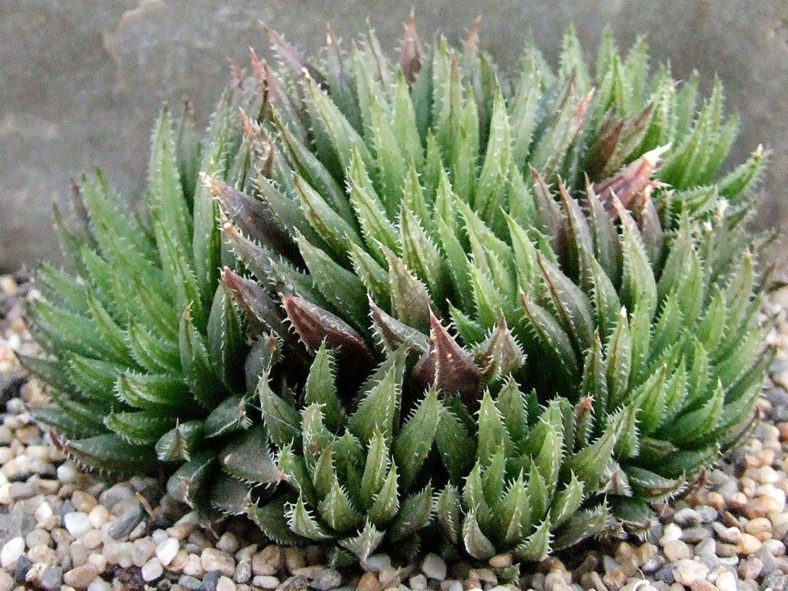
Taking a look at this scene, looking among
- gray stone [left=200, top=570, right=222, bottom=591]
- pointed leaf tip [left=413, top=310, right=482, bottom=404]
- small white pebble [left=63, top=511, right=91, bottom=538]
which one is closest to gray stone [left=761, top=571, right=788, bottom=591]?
pointed leaf tip [left=413, top=310, right=482, bottom=404]

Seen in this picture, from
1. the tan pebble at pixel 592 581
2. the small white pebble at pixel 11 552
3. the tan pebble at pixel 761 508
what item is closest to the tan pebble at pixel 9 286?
the small white pebble at pixel 11 552

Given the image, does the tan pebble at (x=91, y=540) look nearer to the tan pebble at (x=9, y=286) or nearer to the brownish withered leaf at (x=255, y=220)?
the brownish withered leaf at (x=255, y=220)

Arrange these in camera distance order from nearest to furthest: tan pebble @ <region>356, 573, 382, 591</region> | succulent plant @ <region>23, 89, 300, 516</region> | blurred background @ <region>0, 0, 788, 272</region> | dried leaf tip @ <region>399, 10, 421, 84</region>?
tan pebble @ <region>356, 573, 382, 591</region> < succulent plant @ <region>23, 89, 300, 516</region> < dried leaf tip @ <region>399, 10, 421, 84</region> < blurred background @ <region>0, 0, 788, 272</region>

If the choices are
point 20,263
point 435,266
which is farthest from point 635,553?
point 20,263

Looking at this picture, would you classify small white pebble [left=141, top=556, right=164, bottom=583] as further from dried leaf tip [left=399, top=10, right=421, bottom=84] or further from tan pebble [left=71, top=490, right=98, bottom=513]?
dried leaf tip [left=399, top=10, right=421, bottom=84]

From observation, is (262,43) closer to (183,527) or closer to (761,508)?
(183,527)

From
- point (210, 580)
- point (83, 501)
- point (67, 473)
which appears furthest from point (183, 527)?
point (67, 473)

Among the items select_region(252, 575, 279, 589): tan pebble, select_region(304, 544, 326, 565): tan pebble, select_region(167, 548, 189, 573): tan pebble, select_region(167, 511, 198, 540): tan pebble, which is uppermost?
select_region(304, 544, 326, 565): tan pebble
